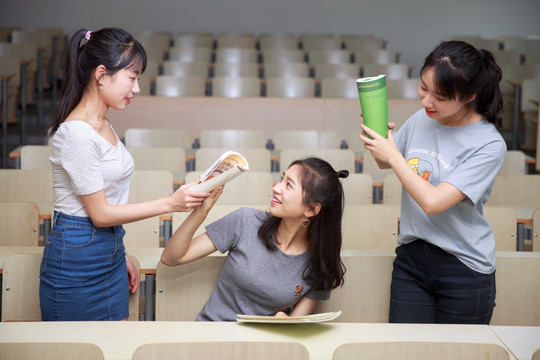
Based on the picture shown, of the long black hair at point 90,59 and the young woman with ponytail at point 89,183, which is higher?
the long black hair at point 90,59

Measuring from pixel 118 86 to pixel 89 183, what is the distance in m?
0.27

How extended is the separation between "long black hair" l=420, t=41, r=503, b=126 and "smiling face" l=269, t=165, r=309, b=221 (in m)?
0.48

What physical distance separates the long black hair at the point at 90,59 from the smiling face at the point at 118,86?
0.01 metres

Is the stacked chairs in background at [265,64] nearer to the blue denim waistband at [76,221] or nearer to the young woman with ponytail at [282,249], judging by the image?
the young woman with ponytail at [282,249]

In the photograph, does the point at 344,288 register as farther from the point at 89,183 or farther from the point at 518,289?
the point at 89,183

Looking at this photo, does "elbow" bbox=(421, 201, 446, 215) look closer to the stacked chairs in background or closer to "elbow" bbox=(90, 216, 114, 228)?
"elbow" bbox=(90, 216, 114, 228)

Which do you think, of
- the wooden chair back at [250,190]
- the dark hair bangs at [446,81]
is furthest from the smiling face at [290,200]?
the wooden chair back at [250,190]

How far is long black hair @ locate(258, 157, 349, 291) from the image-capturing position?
1.91 metres

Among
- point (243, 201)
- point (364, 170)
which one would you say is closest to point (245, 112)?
point (364, 170)

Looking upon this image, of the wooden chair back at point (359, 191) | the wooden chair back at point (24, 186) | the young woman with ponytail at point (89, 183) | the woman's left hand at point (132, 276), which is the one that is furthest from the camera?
the wooden chair back at point (359, 191)

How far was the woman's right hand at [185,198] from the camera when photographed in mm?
1721

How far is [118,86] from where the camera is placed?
1.73m

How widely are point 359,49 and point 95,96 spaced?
613 centimetres

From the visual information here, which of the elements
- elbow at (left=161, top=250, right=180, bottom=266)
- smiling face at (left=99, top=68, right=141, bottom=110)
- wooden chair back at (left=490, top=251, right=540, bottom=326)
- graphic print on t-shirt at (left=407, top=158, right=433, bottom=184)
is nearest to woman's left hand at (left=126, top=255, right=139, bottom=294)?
elbow at (left=161, top=250, right=180, bottom=266)
